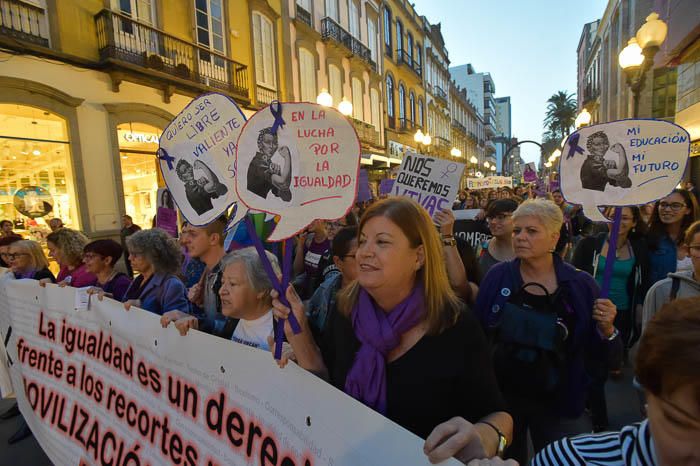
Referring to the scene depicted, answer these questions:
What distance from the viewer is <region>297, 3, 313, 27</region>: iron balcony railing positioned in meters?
15.6

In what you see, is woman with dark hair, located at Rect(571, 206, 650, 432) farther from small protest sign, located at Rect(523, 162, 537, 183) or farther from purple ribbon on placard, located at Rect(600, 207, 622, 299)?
small protest sign, located at Rect(523, 162, 537, 183)

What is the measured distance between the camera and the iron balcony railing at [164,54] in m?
8.81

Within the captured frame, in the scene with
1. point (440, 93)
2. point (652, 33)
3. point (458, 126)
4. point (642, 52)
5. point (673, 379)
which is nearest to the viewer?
point (673, 379)

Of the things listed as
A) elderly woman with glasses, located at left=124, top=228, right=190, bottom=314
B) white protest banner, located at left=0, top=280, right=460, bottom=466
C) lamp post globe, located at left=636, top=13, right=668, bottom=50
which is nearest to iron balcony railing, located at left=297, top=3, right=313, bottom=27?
lamp post globe, located at left=636, top=13, right=668, bottom=50

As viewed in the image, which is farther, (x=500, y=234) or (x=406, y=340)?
(x=500, y=234)

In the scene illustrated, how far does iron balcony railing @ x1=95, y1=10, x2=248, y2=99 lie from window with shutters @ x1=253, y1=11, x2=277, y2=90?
1.21 m

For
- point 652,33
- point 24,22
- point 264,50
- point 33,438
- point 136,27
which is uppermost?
point 264,50

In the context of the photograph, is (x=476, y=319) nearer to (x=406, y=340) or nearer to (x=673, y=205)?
(x=406, y=340)

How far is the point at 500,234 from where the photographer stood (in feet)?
11.7

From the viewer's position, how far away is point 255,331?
220 cm

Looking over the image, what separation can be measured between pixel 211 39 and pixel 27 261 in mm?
10193

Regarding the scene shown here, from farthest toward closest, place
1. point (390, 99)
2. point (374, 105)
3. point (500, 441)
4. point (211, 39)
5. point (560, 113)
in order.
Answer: point (560, 113) → point (390, 99) → point (374, 105) → point (211, 39) → point (500, 441)

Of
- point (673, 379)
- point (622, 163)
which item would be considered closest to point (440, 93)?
point (622, 163)

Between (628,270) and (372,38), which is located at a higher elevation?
(372,38)
